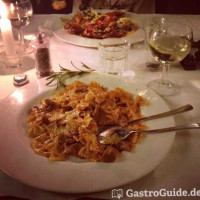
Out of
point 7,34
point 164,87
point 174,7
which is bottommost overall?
point 174,7

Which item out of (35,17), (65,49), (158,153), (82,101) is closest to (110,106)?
(82,101)

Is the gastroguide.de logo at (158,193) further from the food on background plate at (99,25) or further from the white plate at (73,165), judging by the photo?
the food on background plate at (99,25)

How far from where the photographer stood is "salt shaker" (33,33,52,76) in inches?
57.5

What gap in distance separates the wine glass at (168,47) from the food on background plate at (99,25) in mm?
462

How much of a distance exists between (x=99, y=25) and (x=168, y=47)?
691 millimetres

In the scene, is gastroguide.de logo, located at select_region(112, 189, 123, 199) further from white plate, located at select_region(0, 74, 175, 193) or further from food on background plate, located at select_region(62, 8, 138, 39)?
food on background plate, located at select_region(62, 8, 138, 39)

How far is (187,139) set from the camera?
1.06 m

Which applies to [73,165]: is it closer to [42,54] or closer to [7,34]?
[42,54]

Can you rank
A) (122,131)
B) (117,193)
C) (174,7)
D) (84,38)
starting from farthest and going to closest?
1. (174,7)
2. (84,38)
3. (122,131)
4. (117,193)

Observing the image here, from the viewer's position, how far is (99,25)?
6.15 feet

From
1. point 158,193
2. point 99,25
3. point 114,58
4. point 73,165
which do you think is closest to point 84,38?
point 99,25

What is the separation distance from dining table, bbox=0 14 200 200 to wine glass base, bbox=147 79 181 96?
2cm

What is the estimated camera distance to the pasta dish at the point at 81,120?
96 centimetres

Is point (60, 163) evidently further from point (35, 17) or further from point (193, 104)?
point (35, 17)
